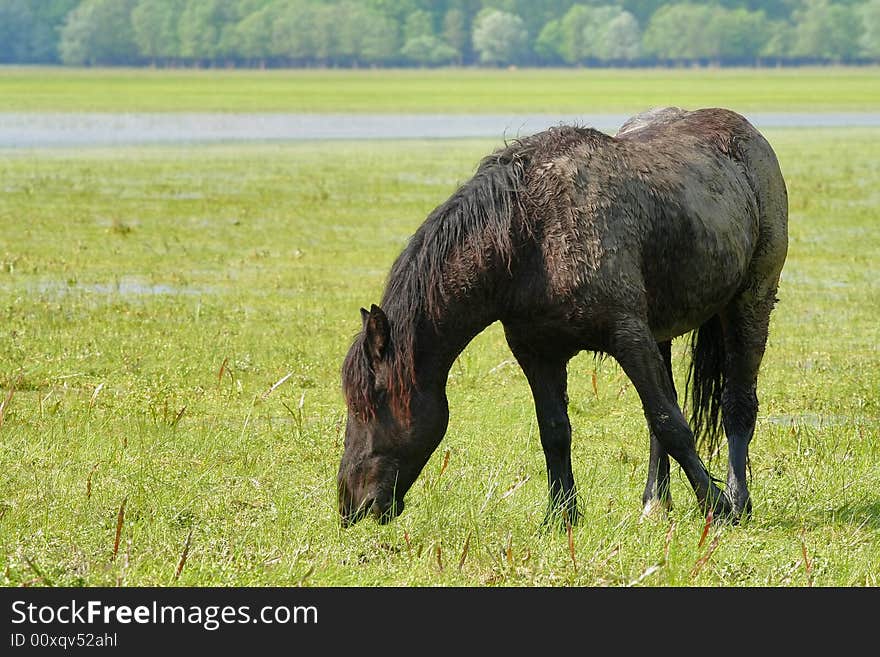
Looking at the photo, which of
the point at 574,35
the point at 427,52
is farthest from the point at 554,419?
the point at 574,35

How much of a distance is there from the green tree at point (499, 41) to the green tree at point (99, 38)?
40013 mm

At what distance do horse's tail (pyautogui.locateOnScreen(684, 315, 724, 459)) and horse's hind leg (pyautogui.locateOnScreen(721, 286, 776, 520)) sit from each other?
0.13 metres

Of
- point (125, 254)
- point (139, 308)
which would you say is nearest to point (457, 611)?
point (139, 308)

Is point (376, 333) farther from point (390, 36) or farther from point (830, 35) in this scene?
point (830, 35)

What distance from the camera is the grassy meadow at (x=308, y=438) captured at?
6.05m

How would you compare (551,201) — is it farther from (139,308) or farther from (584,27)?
(584,27)

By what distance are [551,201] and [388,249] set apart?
12.6m

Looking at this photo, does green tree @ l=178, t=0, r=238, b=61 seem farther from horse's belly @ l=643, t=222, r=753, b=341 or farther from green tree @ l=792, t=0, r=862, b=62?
horse's belly @ l=643, t=222, r=753, b=341

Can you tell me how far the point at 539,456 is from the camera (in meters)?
8.41

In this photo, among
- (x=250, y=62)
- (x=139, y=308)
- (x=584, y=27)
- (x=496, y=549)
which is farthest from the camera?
(x=584, y=27)

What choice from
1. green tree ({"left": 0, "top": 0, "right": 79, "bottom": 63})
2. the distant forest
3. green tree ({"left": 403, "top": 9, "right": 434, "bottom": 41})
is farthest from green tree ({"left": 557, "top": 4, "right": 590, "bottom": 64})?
green tree ({"left": 0, "top": 0, "right": 79, "bottom": 63})

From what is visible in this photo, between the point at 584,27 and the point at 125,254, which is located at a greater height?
the point at 125,254

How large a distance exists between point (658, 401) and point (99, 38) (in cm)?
15796

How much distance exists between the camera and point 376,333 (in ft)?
20.2
